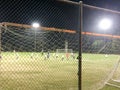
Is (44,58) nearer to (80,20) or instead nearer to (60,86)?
(60,86)

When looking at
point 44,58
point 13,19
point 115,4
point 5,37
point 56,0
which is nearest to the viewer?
point 56,0

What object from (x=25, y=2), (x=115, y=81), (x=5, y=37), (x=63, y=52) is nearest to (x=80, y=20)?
(x=25, y=2)

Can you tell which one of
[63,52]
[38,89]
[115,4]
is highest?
[115,4]

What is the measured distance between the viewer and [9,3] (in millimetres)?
4570

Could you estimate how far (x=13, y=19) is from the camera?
20.8 feet

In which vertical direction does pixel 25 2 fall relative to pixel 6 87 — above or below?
above

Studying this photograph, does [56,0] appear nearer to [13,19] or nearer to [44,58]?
[13,19]

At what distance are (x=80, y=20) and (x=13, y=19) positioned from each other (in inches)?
101

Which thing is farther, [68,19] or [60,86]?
[68,19]

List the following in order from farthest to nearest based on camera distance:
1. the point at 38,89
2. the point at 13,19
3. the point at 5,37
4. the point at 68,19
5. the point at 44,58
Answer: the point at 44,58
the point at 5,37
the point at 68,19
the point at 13,19
the point at 38,89

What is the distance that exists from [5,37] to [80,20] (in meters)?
9.38

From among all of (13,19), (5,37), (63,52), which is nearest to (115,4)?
(63,52)

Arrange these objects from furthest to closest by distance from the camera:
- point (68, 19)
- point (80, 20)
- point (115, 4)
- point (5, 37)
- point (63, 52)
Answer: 1. point (115, 4)
2. point (63, 52)
3. point (5, 37)
4. point (68, 19)
5. point (80, 20)

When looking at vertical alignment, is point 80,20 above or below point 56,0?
below
